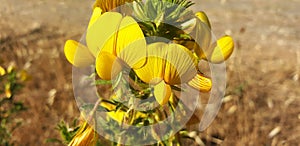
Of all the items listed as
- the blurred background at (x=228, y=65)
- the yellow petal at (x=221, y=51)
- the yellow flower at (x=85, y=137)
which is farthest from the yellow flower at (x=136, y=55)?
the blurred background at (x=228, y=65)

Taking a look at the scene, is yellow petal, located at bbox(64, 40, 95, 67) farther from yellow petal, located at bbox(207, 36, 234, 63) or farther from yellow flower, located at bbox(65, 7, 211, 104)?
yellow petal, located at bbox(207, 36, 234, 63)

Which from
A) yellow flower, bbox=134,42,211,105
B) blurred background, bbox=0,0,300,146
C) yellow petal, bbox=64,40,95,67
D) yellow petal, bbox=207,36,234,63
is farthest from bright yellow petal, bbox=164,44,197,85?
blurred background, bbox=0,0,300,146

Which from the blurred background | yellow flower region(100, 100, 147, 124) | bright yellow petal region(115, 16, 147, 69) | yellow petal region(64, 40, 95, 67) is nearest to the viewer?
bright yellow petal region(115, 16, 147, 69)

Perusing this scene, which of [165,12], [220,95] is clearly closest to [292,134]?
[220,95]

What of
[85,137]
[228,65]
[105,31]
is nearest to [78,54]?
[105,31]

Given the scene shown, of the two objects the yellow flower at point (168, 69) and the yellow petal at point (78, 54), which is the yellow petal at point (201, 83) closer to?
the yellow flower at point (168, 69)

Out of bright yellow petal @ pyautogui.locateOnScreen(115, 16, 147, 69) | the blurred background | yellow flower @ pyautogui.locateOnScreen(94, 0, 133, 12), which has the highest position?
yellow flower @ pyautogui.locateOnScreen(94, 0, 133, 12)

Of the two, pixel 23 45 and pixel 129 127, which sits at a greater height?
pixel 129 127

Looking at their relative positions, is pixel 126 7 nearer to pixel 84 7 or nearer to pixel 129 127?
pixel 129 127
